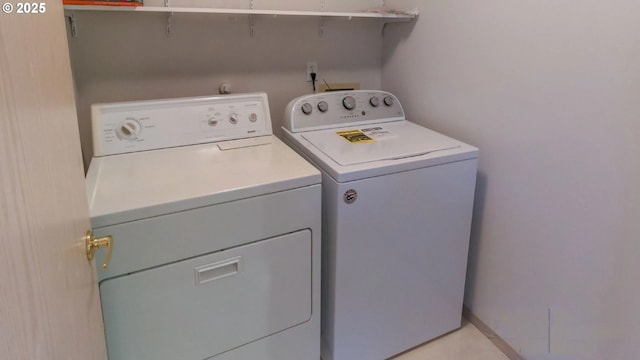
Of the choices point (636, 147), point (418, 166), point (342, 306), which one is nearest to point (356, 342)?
point (342, 306)

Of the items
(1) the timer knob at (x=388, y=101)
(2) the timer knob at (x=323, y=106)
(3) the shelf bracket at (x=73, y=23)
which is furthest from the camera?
(1) the timer knob at (x=388, y=101)

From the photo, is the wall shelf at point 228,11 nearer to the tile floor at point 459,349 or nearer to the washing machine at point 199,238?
the washing machine at point 199,238

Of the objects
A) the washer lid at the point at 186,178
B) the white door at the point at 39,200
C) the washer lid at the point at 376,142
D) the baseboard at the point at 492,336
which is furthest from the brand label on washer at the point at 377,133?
the white door at the point at 39,200

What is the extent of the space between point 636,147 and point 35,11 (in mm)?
1474

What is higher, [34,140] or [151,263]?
[34,140]

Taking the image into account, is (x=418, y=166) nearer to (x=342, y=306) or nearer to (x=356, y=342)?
(x=342, y=306)

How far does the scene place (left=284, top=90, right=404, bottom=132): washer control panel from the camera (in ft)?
6.10

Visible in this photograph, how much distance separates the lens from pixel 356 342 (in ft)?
5.46

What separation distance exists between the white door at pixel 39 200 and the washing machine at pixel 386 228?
845 millimetres

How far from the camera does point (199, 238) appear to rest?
4.12 ft

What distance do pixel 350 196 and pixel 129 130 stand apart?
2.90ft

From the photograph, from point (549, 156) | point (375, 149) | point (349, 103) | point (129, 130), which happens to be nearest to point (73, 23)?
point (129, 130)

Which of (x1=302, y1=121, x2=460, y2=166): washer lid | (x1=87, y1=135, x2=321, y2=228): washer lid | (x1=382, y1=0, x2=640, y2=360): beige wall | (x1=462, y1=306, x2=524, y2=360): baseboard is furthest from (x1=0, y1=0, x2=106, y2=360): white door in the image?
(x1=462, y1=306, x2=524, y2=360): baseboard

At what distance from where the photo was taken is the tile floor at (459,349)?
1.79 metres
